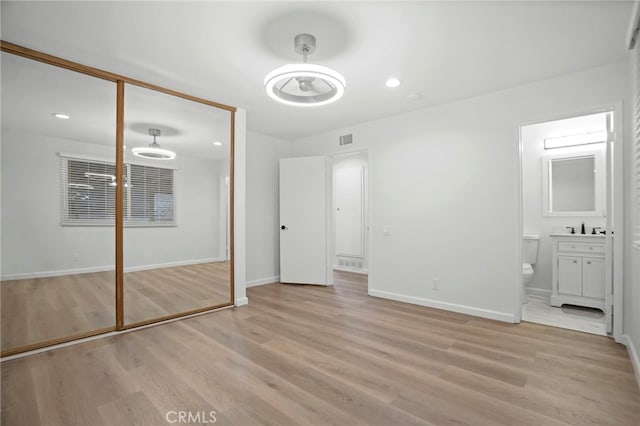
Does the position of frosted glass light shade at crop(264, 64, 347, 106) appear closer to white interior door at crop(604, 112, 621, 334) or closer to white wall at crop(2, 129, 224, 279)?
white wall at crop(2, 129, 224, 279)

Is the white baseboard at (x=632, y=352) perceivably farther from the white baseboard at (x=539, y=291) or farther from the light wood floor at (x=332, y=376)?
the white baseboard at (x=539, y=291)

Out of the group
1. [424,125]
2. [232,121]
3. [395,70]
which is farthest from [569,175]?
[232,121]

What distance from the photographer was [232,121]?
13.2 ft

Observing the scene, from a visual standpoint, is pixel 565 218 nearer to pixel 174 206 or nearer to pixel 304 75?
pixel 304 75

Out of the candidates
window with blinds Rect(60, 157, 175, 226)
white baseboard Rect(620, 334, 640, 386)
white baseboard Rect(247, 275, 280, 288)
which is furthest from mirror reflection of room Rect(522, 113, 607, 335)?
window with blinds Rect(60, 157, 175, 226)

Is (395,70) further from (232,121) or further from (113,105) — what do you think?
(113,105)

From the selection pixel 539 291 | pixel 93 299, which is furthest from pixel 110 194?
pixel 539 291

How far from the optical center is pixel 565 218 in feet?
14.4

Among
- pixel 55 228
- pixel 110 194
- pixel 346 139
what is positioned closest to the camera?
pixel 55 228

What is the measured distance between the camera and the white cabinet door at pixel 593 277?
3.70 m

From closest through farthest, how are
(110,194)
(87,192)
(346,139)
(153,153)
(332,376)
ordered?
(332,376)
(87,192)
(110,194)
(153,153)
(346,139)

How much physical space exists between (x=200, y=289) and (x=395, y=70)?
331cm

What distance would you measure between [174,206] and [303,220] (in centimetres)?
231

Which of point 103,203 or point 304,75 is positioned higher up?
point 304,75
